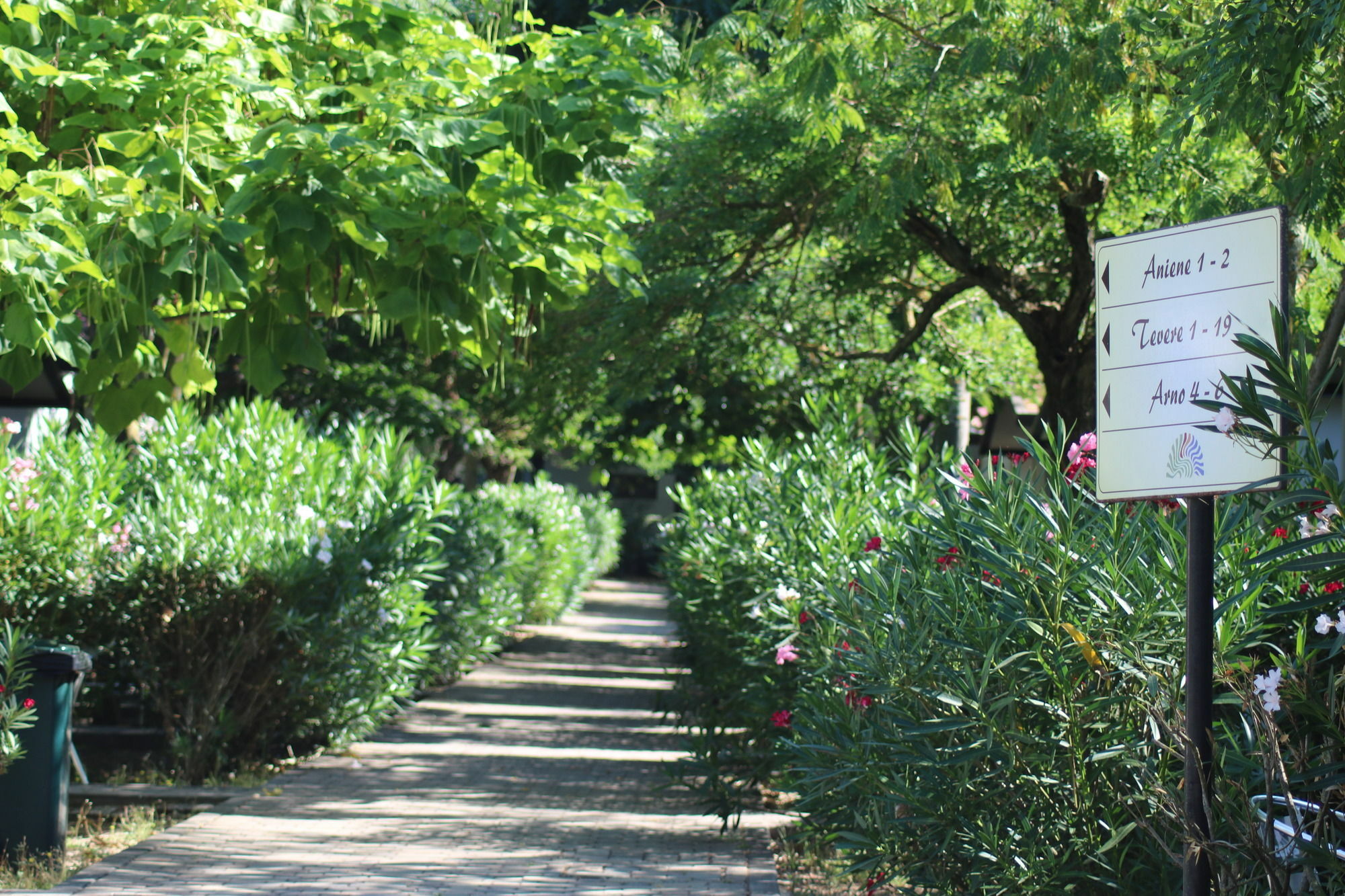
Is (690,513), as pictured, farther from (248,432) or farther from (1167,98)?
(1167,98)

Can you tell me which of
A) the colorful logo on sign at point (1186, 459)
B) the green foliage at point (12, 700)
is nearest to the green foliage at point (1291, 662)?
Result: the colorful logo on sign at point (1186, 459)

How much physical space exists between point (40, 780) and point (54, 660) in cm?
60

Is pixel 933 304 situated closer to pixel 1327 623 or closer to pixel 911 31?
pixel 911 31

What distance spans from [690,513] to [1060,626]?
8744 mm

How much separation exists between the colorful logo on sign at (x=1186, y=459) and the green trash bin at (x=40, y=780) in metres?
5.70

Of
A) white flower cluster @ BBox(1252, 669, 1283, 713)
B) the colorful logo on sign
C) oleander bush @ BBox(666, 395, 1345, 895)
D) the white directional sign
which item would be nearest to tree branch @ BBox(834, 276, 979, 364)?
oleander bush @ BBox(666, 395, 1345, 895)

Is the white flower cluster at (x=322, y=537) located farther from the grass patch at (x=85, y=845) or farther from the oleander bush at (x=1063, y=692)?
the oleander bush at (x=1063, y=692)

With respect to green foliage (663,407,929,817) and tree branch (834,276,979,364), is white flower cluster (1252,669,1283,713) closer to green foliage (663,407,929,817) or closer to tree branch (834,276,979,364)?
green foliage (663,407,929,817)

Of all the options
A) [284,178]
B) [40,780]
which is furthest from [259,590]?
[284,178]

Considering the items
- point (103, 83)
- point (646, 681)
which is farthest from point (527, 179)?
point (646, 681)

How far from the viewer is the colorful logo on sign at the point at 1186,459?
2.78 m

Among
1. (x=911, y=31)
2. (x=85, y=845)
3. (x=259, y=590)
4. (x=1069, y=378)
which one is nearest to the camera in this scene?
(x=85, y=845)

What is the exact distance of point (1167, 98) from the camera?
7734 millimetres

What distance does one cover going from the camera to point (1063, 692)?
3.38 m
